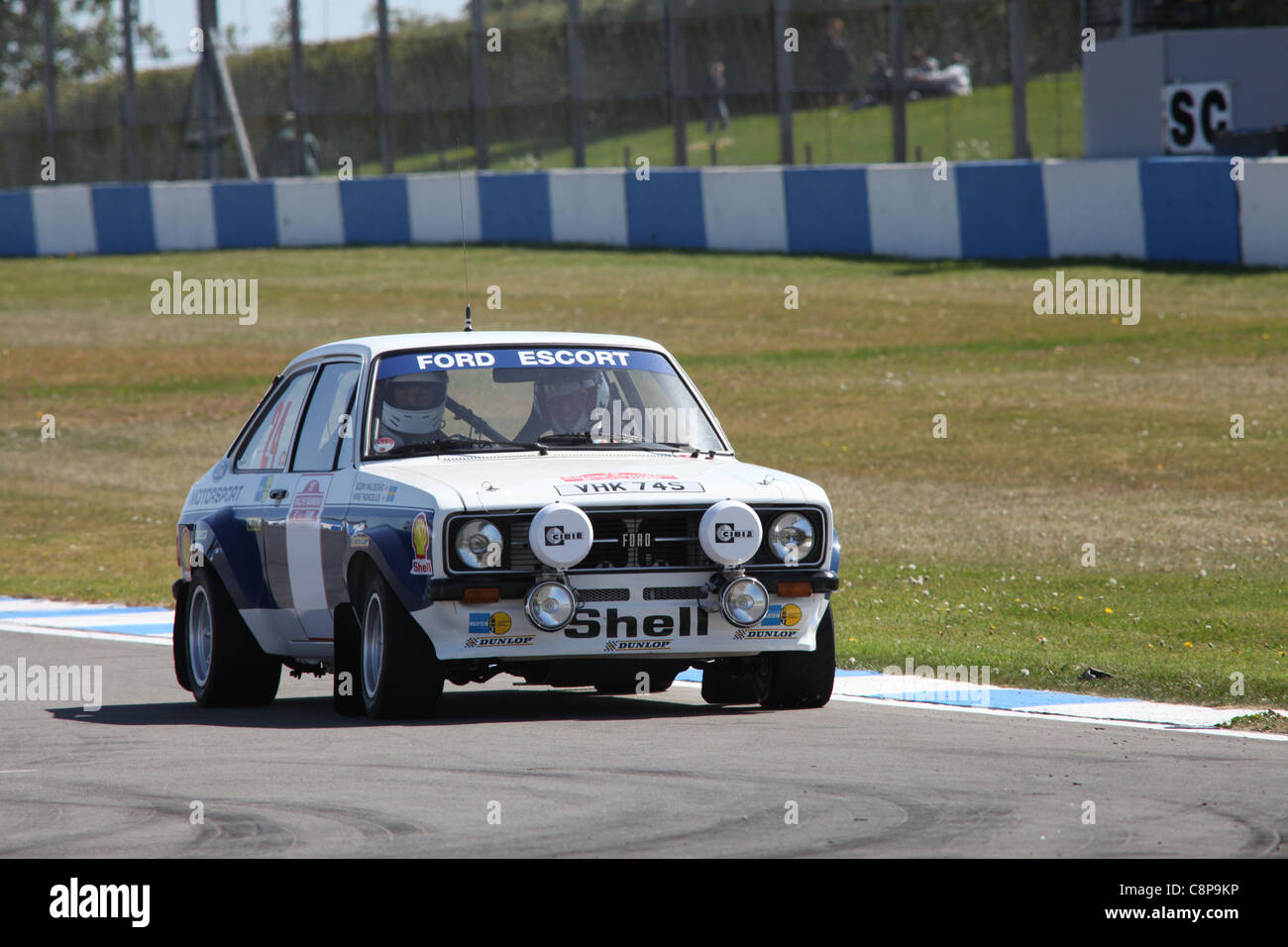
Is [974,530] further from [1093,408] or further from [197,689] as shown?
[197,689]

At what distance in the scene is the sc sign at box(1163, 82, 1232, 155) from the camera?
90.4 ft

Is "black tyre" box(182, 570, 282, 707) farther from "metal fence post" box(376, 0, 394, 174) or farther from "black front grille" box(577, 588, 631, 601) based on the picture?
"metal fence post" box(376, 0, 394, 174)

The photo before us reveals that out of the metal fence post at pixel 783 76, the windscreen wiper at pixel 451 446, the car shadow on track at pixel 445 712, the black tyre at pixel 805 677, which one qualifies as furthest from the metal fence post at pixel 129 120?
the black tyre at pixel 805 677

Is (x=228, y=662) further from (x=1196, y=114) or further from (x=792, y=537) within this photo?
(x=1196, y=114)

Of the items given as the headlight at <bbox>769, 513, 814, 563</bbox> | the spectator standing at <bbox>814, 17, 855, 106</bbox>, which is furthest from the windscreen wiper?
the spectator standing at <bbox>814, 17, 855, 106</bbox>

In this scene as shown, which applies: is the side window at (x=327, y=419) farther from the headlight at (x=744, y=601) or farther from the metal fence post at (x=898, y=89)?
the metal fence post at (x=898, y=89)

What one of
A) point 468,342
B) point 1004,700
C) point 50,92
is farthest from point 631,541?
point 50,92

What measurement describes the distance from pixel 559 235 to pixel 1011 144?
331 inches

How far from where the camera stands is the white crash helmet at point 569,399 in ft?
29.0

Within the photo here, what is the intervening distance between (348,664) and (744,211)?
24403 mm

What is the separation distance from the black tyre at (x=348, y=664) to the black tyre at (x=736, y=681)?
1.48 metres

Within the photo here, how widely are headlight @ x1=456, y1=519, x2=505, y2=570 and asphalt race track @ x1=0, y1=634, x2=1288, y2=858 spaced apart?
2.13 feet

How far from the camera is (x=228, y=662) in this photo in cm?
919
